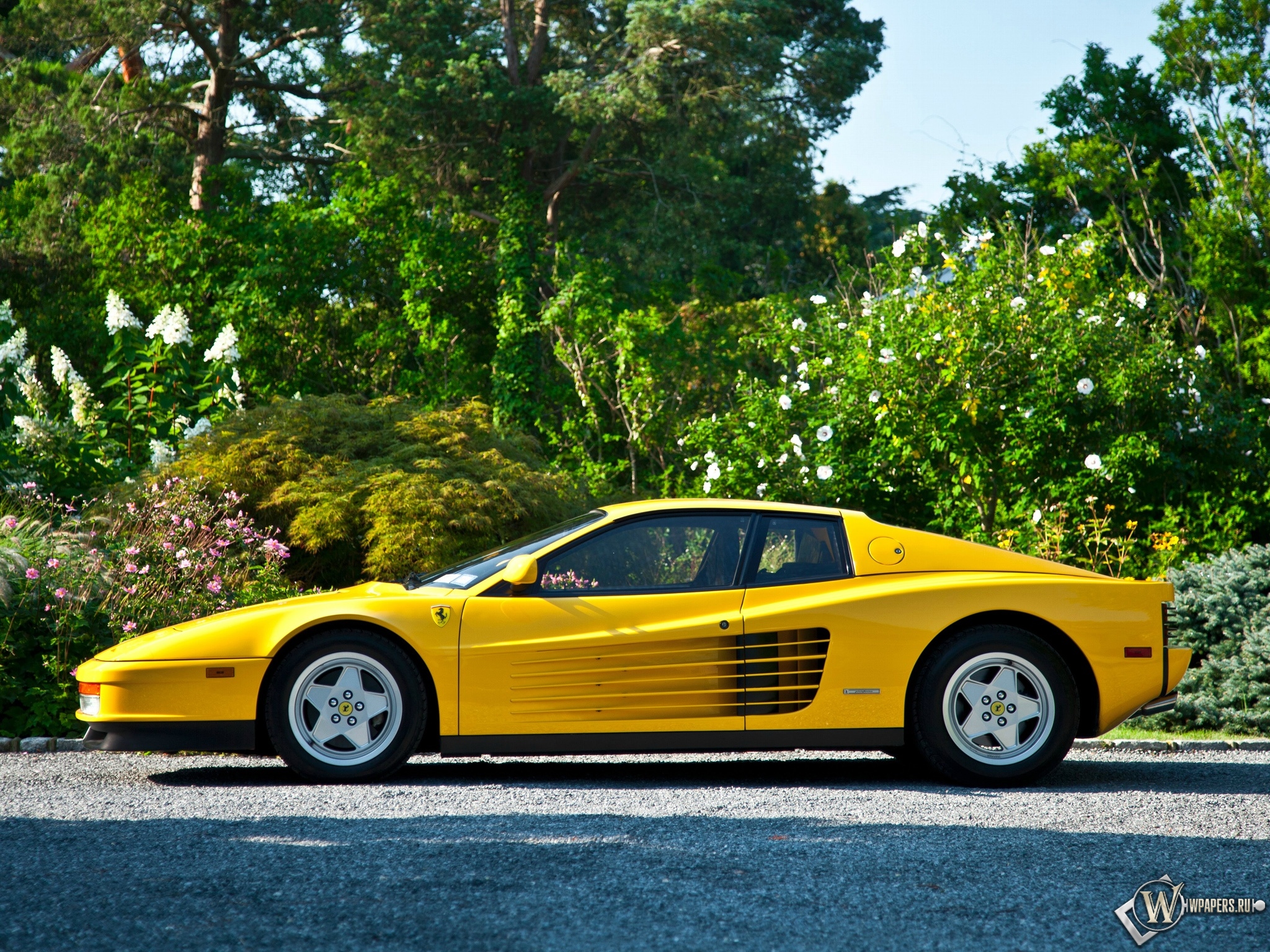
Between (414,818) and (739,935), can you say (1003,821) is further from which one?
(414,818)

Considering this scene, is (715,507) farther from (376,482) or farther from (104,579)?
(376,482)

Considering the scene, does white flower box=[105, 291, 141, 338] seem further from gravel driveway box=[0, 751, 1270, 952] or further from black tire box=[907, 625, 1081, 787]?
black tire box=[907, 625, 1081, 787]

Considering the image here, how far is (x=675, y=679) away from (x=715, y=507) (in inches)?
35.2

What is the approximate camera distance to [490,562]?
6051 millimetres

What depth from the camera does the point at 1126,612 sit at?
587cm

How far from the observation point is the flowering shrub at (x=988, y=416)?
10.9 metres

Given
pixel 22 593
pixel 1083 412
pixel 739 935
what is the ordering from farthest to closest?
pixel 1083 412 → pixel 22 593 → pixel 739 935

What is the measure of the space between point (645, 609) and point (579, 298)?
11037 mm

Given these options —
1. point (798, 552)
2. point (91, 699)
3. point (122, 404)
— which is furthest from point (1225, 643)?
point (122, 404)

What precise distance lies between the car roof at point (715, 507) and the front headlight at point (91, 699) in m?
2.48

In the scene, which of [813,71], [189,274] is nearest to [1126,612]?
[189,274]

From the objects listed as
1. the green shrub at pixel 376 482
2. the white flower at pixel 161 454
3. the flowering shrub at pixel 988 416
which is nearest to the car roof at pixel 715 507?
the green shrub at pixel 376 482

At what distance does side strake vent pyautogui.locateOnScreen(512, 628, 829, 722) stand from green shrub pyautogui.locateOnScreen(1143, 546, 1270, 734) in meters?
3.15

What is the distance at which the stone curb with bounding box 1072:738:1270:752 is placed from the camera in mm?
7191
